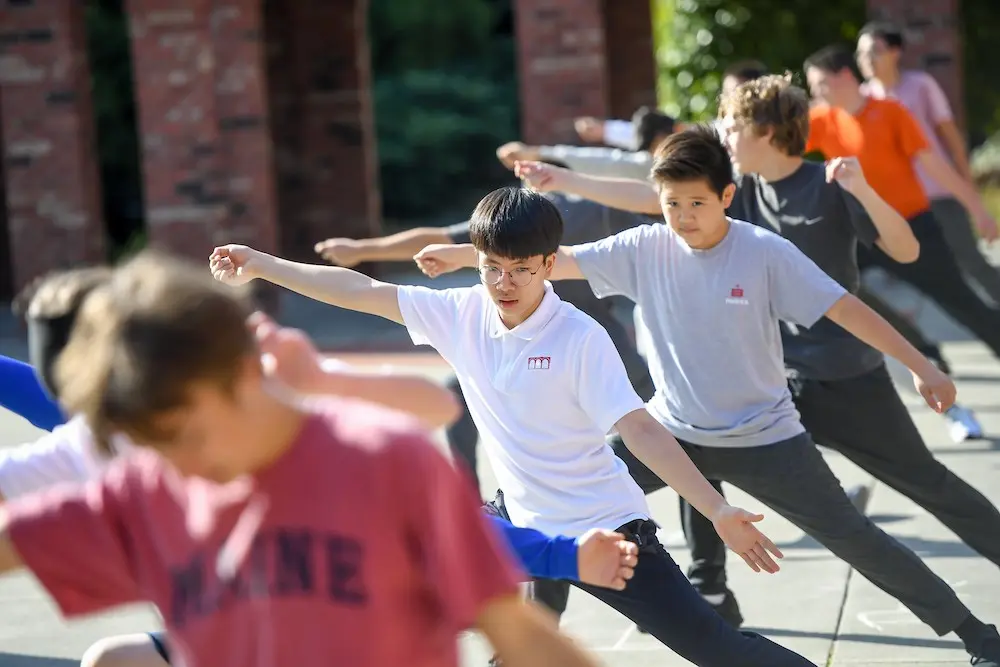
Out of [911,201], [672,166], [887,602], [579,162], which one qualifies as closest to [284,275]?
[672,166]

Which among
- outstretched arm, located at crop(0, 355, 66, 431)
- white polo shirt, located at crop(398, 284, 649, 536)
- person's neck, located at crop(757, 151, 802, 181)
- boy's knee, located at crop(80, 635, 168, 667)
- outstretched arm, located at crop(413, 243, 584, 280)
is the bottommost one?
boy's knee, located at crop(80, 635, 168, 667)

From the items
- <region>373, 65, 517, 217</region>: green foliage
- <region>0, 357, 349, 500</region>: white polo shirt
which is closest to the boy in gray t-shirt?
<region>0, 357, 349, 500</region>: white polo shirt

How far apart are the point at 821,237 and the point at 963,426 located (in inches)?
106

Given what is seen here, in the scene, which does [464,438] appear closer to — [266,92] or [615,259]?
[615,259]

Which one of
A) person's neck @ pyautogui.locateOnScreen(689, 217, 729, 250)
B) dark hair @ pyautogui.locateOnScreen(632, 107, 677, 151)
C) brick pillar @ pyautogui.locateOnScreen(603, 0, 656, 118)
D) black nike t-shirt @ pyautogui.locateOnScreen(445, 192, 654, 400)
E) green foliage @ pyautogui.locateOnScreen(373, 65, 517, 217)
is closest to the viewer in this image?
person's neck @ pyautogui.locateOnScreen(689, 217, 729, 250)

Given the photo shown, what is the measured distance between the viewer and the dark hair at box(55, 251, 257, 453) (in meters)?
2.01

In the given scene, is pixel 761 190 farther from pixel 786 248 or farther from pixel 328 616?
pixel 328 616

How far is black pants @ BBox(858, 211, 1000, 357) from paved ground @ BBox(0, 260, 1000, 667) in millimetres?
1169

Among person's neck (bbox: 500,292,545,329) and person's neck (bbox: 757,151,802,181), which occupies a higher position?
person's neck (bbox: 757,151,802,181)

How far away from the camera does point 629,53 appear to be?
16516mm

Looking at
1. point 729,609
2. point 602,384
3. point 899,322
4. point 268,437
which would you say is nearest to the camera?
point 268,437

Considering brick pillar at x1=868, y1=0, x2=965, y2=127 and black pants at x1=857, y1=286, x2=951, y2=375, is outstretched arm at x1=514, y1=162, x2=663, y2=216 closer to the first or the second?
black pants at x1=857, y1=286, x2=951, y2=375

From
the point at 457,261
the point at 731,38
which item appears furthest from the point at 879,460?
the point at 731,38

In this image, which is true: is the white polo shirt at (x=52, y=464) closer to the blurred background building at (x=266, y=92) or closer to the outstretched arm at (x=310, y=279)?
the outstretched arm at (x=310, y=279)
